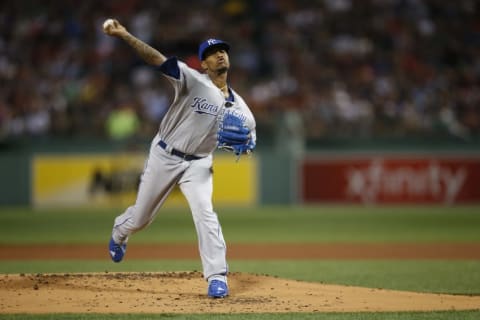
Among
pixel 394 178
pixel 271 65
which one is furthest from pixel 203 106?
pixel 271 65

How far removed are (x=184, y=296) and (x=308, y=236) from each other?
20.9 feet

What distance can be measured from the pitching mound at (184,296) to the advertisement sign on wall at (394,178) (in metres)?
10.2

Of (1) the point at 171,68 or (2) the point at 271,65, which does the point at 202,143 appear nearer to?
(1) the point at 171,68

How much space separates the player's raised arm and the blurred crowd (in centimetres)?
1111

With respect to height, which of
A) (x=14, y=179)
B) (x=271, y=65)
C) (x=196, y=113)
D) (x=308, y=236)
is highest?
(x=271, y=65)

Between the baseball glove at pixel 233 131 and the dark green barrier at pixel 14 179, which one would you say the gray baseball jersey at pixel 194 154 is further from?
the dark green barrier at pixel 14 179

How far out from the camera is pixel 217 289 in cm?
643

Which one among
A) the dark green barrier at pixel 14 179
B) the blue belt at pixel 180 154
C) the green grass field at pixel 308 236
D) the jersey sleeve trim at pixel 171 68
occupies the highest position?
the jersey sleeve trim at pixel 171 68

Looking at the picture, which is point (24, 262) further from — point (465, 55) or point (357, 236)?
point (465, 55)

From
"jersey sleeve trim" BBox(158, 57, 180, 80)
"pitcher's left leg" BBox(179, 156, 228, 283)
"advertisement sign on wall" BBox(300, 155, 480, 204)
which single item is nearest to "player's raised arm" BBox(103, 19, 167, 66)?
"jersey sleeve trim" BBox(158, 57, 180, 80)

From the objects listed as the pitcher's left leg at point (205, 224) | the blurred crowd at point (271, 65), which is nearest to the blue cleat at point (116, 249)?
the pitcher's left leg at point (205, 224)

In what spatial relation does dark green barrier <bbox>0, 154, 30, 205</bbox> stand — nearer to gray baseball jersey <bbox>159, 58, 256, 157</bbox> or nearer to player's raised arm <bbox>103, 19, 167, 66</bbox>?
gray baseball jersey <bbox>159, 58, 256, 157</bbox>

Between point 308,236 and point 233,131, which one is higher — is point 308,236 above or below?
below

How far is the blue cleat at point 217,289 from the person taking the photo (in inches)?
253
